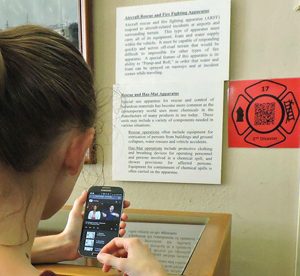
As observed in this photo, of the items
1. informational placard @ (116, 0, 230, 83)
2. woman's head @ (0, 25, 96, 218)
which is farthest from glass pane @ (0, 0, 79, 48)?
woman's head @ (0, 25, 96, 218)

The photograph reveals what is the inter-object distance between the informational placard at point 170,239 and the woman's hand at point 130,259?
58mm

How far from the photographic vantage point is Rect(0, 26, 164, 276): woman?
0.37 metres

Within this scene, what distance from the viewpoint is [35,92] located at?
371mm

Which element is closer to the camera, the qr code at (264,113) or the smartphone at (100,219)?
the smartphone at (100,219)

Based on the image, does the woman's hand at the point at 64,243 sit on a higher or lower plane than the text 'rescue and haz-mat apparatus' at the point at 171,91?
lower

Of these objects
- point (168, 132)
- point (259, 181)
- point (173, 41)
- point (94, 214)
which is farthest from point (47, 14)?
point (259, 181)

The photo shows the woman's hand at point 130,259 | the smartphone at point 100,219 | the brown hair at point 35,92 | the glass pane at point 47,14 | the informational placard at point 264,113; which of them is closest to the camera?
the brown hair at point 35,92

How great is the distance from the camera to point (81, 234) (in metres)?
0.62

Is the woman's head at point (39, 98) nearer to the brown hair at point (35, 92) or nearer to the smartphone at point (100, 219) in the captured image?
the brown hair at point (35, 92)

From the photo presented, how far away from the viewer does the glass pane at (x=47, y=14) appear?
95 centimetres

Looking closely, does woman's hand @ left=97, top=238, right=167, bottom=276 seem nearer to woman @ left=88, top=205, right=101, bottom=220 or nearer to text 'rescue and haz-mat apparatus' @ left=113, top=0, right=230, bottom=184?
woman @ left=88, top=205, right=101, bottom=220

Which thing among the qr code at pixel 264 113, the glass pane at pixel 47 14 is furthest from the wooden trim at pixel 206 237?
the glass pane at pixel 47 14

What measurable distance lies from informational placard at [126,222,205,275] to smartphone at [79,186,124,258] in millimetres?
88

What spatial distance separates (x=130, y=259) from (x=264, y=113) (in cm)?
52
